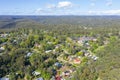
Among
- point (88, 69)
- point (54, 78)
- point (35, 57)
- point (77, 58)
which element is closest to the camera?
point (88, 69)

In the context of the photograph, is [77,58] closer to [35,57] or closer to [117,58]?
[35,57]

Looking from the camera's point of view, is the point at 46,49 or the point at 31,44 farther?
the point at 31,44

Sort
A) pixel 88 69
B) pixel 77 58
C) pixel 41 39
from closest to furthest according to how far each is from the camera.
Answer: pixel 88 69 → pixel 77 58 → pixel 41 39

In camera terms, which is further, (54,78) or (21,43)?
(21,43)

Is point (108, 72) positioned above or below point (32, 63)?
above

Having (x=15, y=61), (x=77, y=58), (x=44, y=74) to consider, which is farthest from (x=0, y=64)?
(x=77, y=58)

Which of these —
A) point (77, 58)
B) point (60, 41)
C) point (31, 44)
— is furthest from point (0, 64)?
point (60, 41)

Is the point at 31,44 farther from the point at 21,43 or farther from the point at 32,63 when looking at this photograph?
the point at 32,63

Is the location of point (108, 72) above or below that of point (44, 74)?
above

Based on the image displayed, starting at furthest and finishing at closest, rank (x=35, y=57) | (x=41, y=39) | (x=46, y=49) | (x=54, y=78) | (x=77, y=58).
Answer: (x=41, y=39), (x=46, y=49), (x=77, y=58), (x=35, y=57), (x=54, y=78)
